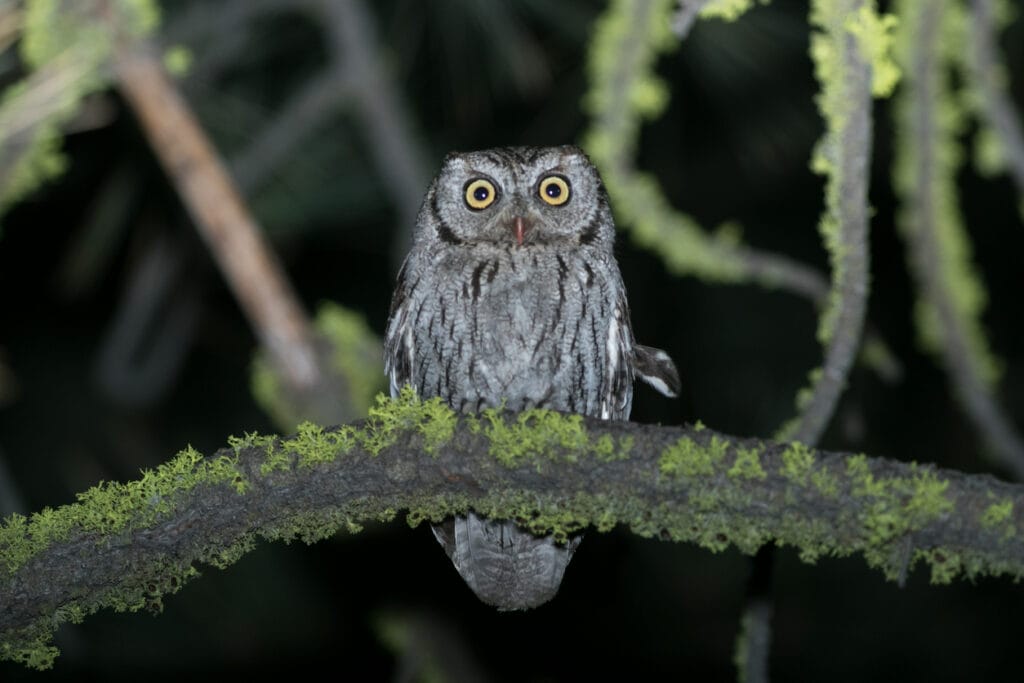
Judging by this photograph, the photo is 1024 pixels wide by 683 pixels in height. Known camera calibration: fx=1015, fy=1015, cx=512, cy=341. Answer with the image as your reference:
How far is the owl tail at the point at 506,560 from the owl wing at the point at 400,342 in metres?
0.39

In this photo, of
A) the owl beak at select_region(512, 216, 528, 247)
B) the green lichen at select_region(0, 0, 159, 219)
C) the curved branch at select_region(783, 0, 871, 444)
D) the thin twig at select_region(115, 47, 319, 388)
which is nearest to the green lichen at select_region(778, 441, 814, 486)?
the curved branch at select_region(783, 0, 871, 444)

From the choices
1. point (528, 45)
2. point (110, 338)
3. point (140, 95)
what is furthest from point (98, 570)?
point (110, 338)

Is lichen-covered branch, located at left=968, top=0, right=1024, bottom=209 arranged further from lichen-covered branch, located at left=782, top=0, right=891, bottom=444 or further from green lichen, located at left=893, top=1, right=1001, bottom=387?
lichen-covered branch, located at left=782, top=0, right=891, bottom=444

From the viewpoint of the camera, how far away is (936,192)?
2.00 meters

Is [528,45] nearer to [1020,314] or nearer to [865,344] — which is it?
[865,344]

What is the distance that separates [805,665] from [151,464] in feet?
11.0

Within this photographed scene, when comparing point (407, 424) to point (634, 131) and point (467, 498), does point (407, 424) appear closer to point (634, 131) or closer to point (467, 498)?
point (467, 498)

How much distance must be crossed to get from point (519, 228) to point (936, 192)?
932 millimetres

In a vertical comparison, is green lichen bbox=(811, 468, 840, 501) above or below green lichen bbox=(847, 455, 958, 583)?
above

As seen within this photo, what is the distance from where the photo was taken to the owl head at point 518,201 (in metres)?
2.51

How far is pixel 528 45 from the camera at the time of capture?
4.21 m

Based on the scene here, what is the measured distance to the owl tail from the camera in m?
2.44

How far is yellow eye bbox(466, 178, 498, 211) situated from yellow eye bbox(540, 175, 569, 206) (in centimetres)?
12

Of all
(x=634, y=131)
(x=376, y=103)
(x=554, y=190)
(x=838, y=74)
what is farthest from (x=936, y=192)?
(x=376, y=103)
